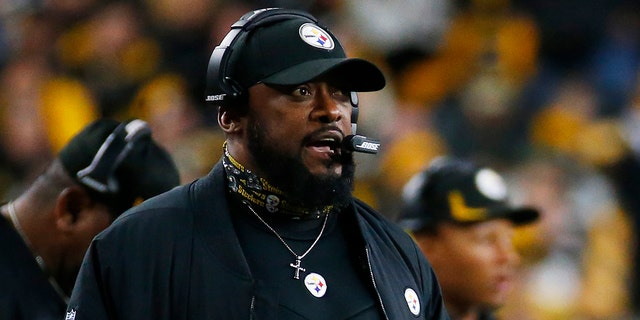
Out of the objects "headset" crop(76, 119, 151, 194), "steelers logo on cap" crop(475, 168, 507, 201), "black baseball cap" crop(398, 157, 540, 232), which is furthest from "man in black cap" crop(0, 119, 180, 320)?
"steelers logo on cap" crop(475, 168, 507, 201)

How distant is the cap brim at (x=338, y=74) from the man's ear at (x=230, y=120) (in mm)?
165

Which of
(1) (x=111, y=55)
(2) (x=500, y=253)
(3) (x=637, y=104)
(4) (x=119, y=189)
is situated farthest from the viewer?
(3) (x=637, y=104)

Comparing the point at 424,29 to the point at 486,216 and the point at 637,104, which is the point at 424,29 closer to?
the point at 637,104

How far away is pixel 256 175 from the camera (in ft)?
11.7

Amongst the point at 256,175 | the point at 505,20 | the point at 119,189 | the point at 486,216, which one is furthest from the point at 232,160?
the point at 505,20

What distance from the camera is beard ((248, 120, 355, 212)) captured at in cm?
352

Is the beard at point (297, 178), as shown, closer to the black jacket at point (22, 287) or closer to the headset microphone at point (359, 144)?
the headset microphone at point (359, 144)

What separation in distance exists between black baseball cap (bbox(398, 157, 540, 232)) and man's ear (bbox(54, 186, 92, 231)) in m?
1.68

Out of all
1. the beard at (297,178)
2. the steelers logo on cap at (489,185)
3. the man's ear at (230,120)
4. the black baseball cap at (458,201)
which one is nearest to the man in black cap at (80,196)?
the man's ear at (230,120)

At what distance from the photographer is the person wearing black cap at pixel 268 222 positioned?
3322 mm

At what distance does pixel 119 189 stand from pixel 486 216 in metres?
1.78

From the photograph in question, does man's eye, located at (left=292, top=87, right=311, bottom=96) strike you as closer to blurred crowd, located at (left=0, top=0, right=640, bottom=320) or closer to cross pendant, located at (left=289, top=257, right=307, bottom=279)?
cross pendant, located at (left=289, top=257, right=307, bottom=279)

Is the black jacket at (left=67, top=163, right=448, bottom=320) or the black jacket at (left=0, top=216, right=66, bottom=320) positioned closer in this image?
the black jacket at (left=67, top=163, right=448, bottom=320)

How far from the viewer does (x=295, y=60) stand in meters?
3.51
